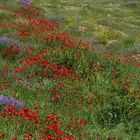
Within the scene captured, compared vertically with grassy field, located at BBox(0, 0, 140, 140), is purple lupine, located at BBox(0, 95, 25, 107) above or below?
above

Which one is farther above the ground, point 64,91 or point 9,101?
point 9,101

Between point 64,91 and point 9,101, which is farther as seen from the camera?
point 64,91

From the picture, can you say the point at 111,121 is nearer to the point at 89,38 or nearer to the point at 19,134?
the point at 19,134

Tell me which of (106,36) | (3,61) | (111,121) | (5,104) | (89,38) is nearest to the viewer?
(5,104)

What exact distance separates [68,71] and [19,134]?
218 inches

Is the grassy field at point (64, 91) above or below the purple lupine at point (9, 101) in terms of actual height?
below

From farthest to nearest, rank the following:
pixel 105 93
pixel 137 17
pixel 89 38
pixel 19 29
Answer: pixel 137 17
pixel 89 38
pixel 19 29
pixel 105 93

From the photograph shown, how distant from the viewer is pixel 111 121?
10148mm

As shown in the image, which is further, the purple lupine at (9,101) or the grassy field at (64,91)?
the purple lupine at (9,101)

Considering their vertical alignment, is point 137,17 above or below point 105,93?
below

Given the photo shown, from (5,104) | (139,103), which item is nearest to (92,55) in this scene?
(139,103)

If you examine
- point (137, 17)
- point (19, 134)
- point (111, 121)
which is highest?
point (19, 134)

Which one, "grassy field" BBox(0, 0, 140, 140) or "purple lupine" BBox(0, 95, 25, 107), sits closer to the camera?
"grassy field" BBox(0, 0, 140, 140)

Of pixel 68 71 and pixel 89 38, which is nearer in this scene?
pixel 68 71
